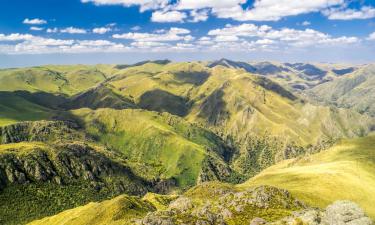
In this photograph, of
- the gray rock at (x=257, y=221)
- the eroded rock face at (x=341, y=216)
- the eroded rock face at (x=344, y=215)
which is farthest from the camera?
the gray rock at (x=257, y=221)

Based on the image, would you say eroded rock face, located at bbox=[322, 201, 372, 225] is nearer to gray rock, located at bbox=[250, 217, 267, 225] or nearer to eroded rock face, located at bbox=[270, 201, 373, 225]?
eroded rock face, located at bbox=[270, 201, 373, 225]

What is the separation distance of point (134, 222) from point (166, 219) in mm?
17844

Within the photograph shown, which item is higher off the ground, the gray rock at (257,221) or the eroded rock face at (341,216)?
the eroded rock face at (341,216)

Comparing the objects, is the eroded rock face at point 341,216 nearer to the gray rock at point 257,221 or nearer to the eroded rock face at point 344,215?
the eroded rock face at point 344,215

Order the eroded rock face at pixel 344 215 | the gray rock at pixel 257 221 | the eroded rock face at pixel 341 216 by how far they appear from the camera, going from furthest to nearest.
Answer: the gray rock at pixel 257 221
the eroded rock face at pixel 344 215
the eroded rock face at pixel 341 216

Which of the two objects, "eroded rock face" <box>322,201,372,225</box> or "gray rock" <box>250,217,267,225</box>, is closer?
"eroded rock face" <box>322,201,372,225</box>

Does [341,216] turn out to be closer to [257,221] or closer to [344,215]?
[344,215]

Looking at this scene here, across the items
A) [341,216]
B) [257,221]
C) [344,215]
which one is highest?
[344,215]

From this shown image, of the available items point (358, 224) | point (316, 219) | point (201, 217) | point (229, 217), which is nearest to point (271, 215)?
point (229, 217)

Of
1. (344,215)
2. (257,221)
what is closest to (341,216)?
(344,215)

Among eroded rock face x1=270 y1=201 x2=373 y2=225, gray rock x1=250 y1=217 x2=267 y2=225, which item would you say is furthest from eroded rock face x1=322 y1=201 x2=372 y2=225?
gray rock x1=250 y1=217 x2=267 y2=225

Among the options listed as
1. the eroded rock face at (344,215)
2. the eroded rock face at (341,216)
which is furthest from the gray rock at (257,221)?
the eroded rock face at (344,215)

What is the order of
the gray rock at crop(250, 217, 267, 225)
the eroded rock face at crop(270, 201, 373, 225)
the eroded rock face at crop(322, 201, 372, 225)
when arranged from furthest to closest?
the gray rock at crop(250, 217, 267, 225), the eroded rock face at crop(322, 201, 372, 225), the eroded rock face at crop(270, 201, 373, 225)

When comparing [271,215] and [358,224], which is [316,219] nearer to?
[358,224]
